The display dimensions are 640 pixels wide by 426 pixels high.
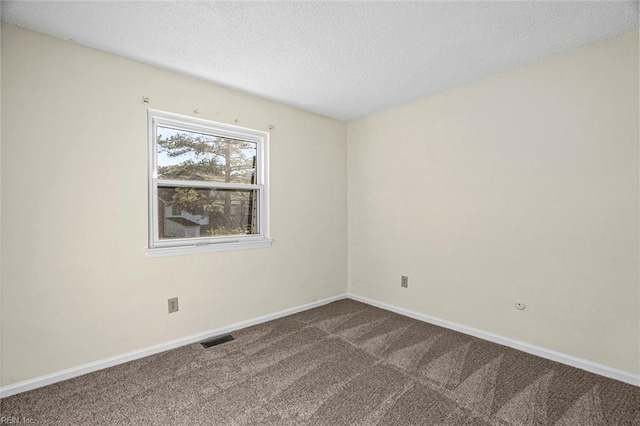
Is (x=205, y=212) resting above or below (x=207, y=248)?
above

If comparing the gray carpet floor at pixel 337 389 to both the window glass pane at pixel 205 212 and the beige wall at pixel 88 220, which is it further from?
the window glass pane at pixel 205 212

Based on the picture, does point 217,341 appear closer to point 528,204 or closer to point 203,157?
point 203,157

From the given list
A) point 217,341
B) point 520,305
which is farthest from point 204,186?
point 520,305

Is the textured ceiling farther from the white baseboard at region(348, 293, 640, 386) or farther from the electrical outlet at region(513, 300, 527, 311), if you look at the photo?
the white baseboard at region(348, 293, 640, 386)

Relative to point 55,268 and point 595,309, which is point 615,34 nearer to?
point 595,309

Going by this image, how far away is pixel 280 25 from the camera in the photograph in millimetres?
1941

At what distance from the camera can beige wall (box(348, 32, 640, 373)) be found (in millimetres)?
2117

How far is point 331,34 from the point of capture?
2.04 m

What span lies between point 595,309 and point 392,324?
1.61 m

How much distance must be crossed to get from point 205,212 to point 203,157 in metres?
0.53

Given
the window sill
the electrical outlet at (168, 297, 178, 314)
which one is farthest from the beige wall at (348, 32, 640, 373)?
the electrical outlet at (168, 297, 178, 314)

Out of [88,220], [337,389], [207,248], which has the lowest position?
[337,389]

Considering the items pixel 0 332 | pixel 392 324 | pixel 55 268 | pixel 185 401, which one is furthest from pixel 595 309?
pixel 0 332

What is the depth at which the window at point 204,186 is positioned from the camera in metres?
2.61
